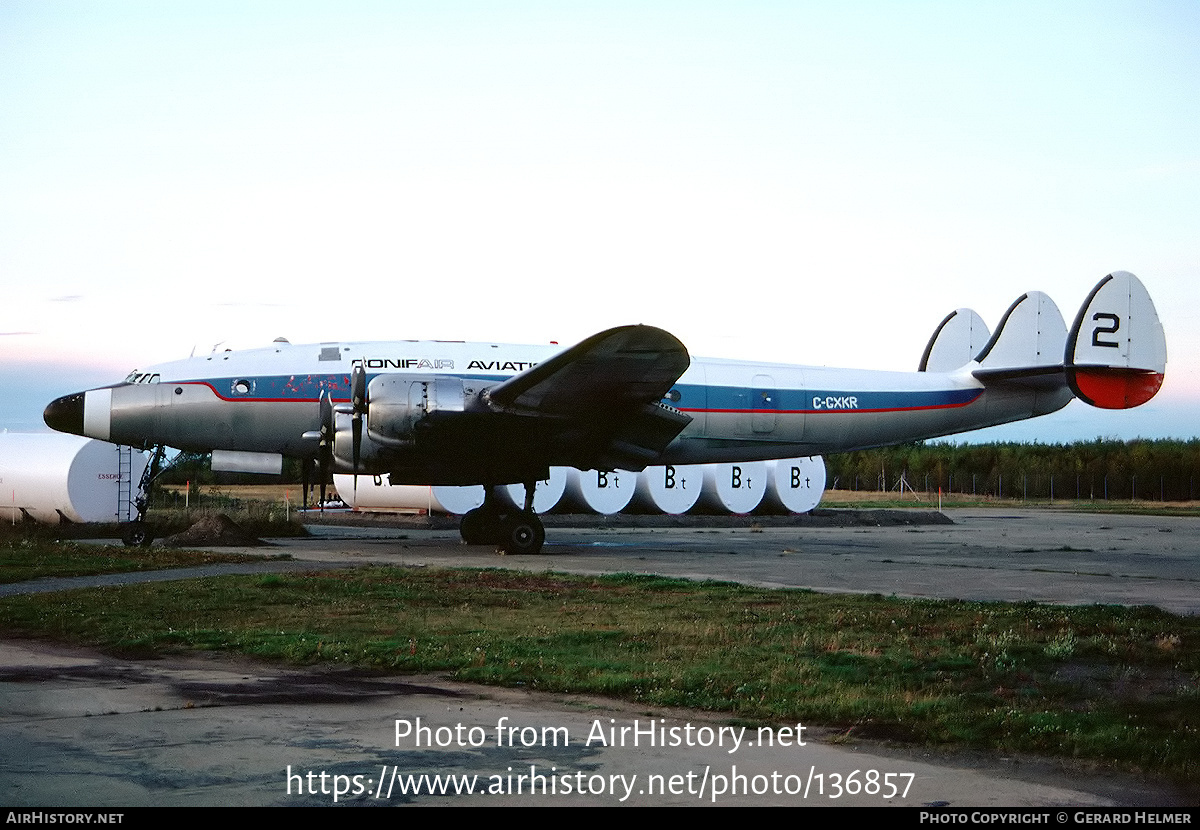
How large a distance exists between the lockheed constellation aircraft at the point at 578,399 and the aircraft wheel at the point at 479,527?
4cm

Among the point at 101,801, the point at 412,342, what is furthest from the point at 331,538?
the point at 101,801

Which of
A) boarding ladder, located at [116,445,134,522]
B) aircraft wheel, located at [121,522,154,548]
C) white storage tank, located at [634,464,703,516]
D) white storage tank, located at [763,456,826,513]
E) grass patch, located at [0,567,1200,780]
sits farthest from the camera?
white storage tank, located at [763,456,826,513]

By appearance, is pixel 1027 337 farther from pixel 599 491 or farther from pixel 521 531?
pixel 599 491

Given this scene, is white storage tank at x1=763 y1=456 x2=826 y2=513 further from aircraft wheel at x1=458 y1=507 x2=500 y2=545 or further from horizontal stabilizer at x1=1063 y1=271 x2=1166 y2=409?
aircraft wheel at x1=458 y1=507 x2=500 y2=545

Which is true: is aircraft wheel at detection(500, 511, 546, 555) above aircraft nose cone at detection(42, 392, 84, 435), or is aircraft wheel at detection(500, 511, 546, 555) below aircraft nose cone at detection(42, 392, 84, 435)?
below

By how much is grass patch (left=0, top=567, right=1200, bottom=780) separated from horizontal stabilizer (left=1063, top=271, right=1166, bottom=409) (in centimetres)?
1509

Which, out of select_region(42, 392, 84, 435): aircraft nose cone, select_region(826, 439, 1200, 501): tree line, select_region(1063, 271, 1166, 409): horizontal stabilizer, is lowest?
select_region(826, 439, 1200, 501): tree line

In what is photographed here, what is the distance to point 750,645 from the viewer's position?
Result: 10.8m

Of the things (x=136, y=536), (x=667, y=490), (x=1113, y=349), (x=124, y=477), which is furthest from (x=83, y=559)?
(x=1113, y=349)

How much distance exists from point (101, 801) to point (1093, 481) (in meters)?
74.4

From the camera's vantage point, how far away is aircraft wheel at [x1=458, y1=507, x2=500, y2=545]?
2542cm

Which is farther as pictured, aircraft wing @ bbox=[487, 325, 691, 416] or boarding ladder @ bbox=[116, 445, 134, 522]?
boarding ladder @ bbox=[116, 445, 134, 522]

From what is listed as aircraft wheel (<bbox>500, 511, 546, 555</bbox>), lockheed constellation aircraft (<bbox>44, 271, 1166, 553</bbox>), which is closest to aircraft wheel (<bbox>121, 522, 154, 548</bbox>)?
lockheed constellation aircraft (<bbox>44, 271, 1166, 553</bbox>)
